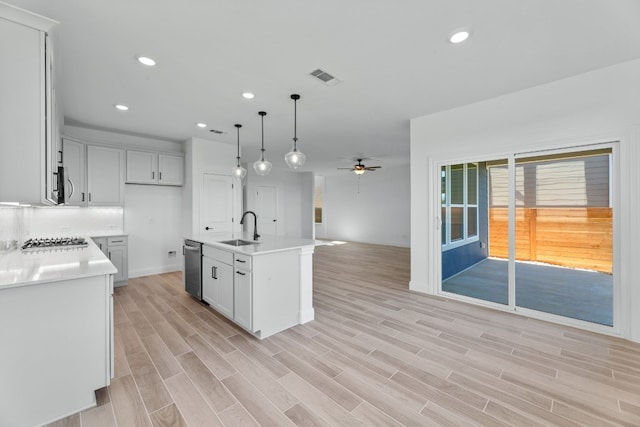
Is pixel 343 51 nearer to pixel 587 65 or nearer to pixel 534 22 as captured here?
pixel 534 22

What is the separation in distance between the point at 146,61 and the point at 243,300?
8.09ft

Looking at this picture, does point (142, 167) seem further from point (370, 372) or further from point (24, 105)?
point (370, 372)

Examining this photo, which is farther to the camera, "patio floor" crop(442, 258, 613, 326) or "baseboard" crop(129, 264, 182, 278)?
"baseboard" crop(129, 264, 182, 278)

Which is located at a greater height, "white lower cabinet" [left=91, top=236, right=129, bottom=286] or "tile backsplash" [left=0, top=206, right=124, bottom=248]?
"tile backsplash" [left=0, top=206, right=124, bottom=248]

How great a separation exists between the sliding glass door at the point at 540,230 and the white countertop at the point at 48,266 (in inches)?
157

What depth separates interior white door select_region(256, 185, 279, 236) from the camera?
29.8 ft

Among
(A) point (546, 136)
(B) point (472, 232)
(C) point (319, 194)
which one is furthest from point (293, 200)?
(A) point (546, 136)

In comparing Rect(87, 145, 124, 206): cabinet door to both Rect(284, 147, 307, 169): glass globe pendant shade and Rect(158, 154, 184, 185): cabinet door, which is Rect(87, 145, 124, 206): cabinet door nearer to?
Rect(158, 154, 184, 185): cabinet door

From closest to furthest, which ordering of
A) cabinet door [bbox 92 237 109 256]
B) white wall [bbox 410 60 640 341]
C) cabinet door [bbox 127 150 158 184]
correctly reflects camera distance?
white wall [bbox 410 60 640 341]
cabinet door [bbox 92 237 109 256]
cabinet door [bbox 127 150 158 184]

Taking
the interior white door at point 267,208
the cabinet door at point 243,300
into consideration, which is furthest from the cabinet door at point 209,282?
the interior white door at point 267,208

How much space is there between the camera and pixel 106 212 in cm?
477

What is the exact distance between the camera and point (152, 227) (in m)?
5.29

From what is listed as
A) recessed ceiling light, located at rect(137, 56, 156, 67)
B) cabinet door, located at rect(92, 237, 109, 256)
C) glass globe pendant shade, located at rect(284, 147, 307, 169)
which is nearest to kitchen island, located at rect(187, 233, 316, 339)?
glass globe pendant shade, located at rect(284, 147, 307, 169)

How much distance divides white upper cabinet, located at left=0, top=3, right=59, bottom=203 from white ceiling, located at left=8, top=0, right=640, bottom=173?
1.24 feet
